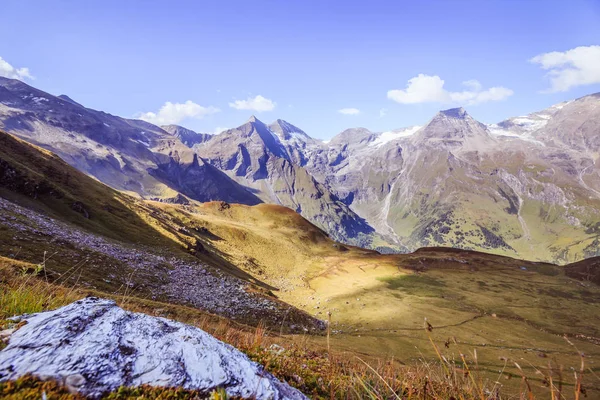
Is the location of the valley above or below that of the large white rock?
below

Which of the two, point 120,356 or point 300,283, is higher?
point 120,356

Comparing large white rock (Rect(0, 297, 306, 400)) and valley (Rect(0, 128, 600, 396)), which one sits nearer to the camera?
large white rock (Rect(0, 297, 306, 400))

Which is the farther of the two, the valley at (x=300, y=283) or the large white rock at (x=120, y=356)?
the valley at (x=300, y=283)

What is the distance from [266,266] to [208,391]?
56.6 m

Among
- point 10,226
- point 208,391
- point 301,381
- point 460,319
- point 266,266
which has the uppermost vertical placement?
point 208,391

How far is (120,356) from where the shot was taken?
2836mm

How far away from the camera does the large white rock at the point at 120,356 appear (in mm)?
2469

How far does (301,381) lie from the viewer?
4242 mm

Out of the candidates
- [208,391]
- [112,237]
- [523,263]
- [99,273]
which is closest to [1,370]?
A: [208,391]

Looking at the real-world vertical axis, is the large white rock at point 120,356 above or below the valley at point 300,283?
above

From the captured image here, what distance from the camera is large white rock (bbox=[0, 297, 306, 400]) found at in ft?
8.10

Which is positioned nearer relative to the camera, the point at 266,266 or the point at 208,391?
the point at 208,391

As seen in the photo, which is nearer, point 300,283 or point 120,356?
point 120,356

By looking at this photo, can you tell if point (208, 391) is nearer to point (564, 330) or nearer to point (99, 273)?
point (99, 273)
